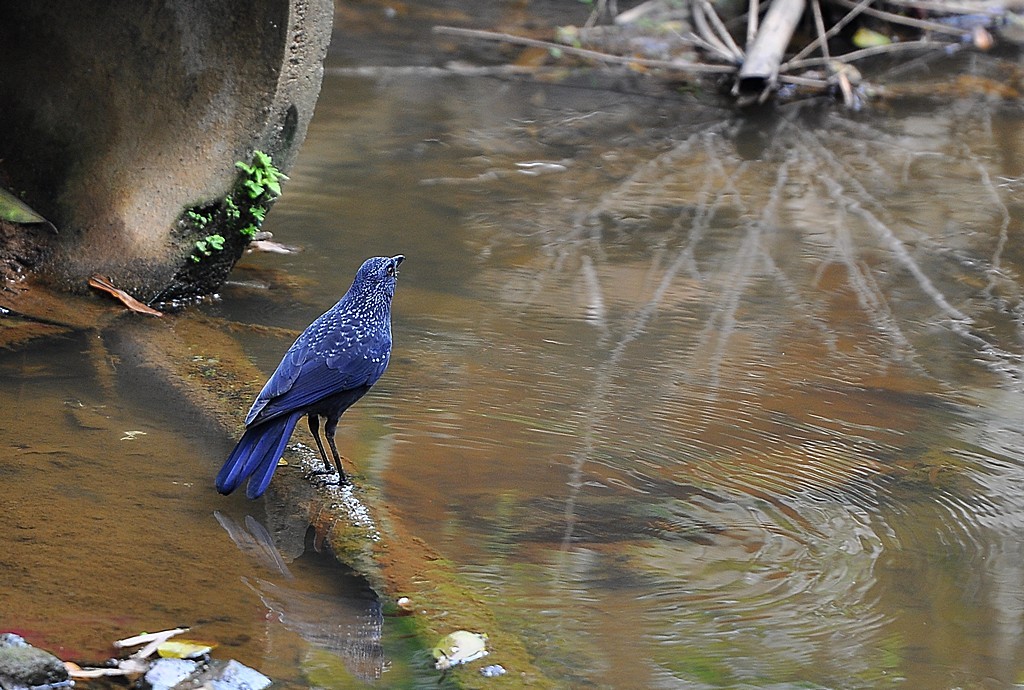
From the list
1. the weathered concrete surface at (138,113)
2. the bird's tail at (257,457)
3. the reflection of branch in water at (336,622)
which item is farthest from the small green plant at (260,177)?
the reflection of branch in water at (336,622)

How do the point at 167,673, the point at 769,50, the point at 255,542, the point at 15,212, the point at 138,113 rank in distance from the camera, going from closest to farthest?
the point at 167,673
the point at 255,542
the point at 15,212
the point at 138,113
the point at 769,50

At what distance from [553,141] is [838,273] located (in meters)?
2.84

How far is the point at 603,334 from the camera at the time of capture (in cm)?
538

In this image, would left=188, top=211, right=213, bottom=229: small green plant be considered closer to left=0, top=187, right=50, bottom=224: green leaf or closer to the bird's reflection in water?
left=0, top=187, right=50, bottom=224: green leaf

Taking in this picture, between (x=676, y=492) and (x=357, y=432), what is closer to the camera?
(x=676, y=492)

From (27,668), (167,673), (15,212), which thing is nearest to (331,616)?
(167,673)

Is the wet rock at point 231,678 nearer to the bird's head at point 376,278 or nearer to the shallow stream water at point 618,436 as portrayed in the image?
the shallow stream water at point 618,436

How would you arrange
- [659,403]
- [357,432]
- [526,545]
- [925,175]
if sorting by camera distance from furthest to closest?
[925,175], [659,403], [357,432], [526,545]

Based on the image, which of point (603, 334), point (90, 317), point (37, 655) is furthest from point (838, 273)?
point (37, 655)

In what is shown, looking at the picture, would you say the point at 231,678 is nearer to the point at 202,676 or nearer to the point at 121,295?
the point at 202,676

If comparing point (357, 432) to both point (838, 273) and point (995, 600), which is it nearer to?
point (995, 600)

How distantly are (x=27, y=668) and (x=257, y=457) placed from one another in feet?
3.48

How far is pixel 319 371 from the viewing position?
3846 mm

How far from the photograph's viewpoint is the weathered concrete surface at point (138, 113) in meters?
5.48
